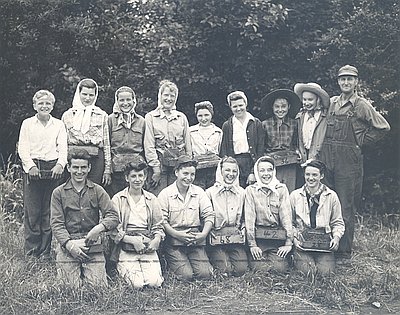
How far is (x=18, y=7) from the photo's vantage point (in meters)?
7.54

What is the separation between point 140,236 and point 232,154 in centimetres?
132

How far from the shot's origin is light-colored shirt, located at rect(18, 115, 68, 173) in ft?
20.5

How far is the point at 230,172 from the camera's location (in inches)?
250

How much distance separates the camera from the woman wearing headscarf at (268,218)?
639 centimetres

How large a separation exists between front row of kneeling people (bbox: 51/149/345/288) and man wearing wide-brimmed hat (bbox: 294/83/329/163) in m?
0.37

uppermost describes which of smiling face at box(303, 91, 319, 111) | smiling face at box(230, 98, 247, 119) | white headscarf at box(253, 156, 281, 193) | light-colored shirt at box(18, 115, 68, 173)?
smiling face at box(303, 91, 319, 111)

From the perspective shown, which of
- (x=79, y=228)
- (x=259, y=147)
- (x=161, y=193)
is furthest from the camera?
(x=259, y=147)

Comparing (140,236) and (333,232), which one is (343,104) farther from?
(140,236)

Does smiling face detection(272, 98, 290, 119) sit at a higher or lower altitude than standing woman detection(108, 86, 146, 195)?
higher

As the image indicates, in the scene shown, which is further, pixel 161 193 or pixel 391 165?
pixel 391 165

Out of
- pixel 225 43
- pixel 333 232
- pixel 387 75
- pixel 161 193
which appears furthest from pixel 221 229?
pixel 387 75

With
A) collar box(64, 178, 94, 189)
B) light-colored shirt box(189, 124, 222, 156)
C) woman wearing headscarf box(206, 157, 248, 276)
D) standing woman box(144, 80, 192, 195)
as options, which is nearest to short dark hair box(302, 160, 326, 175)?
woman wearing headscarf box(206, 157, 248, 276)

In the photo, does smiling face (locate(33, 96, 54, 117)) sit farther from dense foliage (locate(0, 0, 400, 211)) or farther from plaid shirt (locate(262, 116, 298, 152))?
plaid shirt (locate(262, 116, 298, 152))

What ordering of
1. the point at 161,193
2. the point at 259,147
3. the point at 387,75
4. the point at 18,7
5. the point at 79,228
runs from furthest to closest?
the point at 387,75 → the point at 18,7 → the point at 259,147 → the point at 161,193 → the point at 79,228
